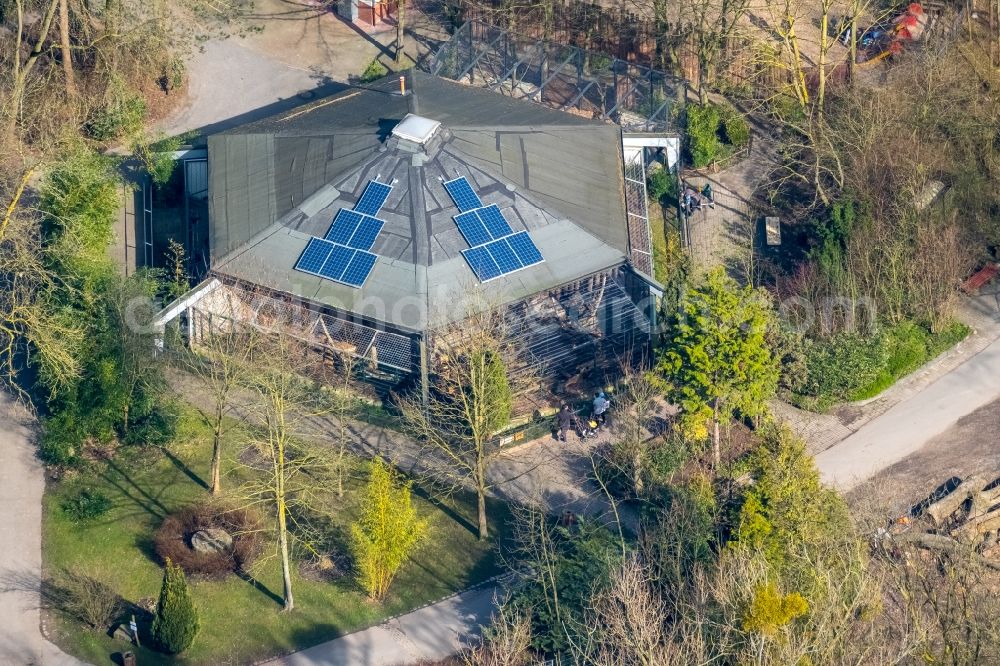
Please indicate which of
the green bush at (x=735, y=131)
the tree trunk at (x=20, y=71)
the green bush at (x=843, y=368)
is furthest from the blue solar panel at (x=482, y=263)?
the tree trunk at (x=20, y=71)

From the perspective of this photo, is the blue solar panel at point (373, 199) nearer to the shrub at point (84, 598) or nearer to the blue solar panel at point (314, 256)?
the blue solar panel at point (314, 256)

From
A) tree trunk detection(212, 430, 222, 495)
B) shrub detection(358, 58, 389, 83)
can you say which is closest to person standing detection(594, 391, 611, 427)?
tree trunk detection(212, 430, 222, 495)

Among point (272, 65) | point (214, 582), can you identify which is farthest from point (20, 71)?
point (214, 582)

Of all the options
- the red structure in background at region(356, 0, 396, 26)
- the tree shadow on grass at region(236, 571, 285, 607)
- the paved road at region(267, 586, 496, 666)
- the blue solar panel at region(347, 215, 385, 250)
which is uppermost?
the red structure in background at region(356, 0, 396, 26)

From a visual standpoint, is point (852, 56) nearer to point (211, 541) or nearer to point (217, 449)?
point (217, 449)

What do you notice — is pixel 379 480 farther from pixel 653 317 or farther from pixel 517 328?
pixel 653 317

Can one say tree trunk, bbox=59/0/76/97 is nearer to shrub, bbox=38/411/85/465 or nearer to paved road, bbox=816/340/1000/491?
shrub, bbox=38/411/85/465
